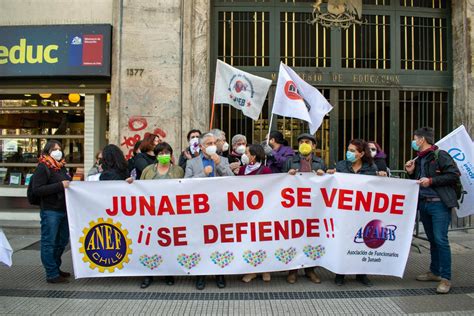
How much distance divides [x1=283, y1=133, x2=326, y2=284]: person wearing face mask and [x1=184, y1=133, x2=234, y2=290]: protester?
2.66ft

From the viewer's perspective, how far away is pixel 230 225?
528 cm

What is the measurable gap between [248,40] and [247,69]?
2.12 ft

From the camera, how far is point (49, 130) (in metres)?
9.73

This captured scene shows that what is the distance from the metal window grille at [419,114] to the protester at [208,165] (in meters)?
5.64

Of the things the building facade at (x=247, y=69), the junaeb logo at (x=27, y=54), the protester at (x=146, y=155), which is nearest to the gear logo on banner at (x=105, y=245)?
the protester at (x=146, y=155)

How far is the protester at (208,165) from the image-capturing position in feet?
17.5

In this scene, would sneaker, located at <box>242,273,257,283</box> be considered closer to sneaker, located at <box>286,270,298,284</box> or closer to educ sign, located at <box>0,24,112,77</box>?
sneaker, located at <box>286,270,298,284</box>

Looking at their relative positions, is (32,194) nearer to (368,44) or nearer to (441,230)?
(441,230)

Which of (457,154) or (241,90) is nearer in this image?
(457,154)

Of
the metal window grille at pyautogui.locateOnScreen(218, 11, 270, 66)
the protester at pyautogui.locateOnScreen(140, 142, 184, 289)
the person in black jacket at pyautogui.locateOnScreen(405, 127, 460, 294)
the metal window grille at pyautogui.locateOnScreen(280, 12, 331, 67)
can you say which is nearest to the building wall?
the metal window grille at pyautogui.locateOnScreen(218, 11, 270, 66)

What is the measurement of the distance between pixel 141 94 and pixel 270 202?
457 centimetres

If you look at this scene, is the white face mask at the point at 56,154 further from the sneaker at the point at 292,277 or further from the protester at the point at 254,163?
the sneaker at the point at 292,277

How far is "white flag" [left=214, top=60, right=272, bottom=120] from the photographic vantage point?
22.9 ft

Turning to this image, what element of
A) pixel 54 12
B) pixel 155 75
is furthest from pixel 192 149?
pixel 54 12
